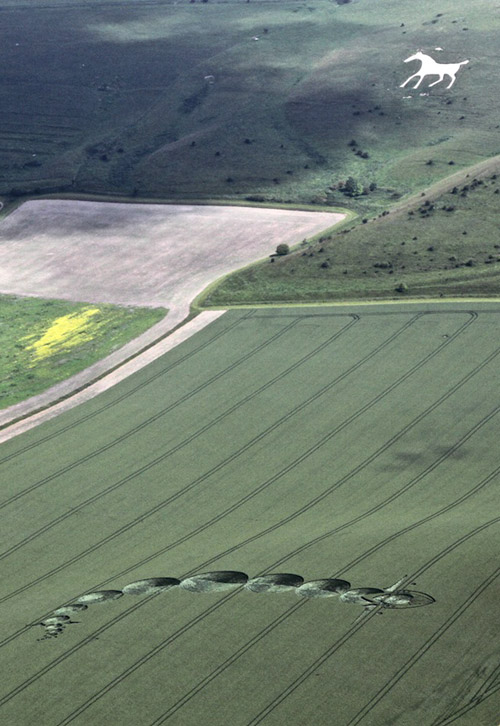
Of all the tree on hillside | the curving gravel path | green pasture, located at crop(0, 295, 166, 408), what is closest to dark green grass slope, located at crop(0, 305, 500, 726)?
green pasture, located at crop(0, 295, 166, 408)

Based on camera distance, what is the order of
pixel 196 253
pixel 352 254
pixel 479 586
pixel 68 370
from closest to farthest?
pixel 479 586 < pixel 68 370 < pixel 352 254 < pixel 196 253

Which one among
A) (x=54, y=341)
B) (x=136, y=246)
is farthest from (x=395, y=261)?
(x=54, y=341)

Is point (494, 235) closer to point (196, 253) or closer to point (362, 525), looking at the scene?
point (196, 253)

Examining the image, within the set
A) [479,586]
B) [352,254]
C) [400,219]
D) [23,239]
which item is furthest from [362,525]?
[23,239]

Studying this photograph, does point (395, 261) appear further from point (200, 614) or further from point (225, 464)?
point (200, 614)

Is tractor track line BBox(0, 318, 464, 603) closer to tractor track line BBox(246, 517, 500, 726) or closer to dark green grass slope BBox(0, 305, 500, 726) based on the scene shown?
dark green grass slope BBox(0, 305, 500, 726)

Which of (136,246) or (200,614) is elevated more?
(136,246)
